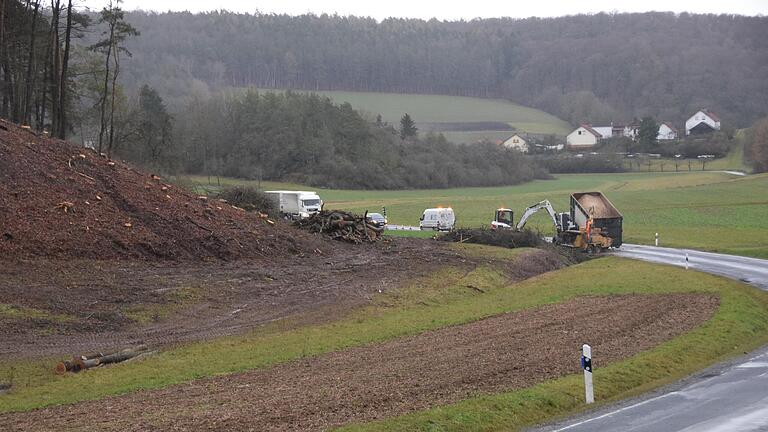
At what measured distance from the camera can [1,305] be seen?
832 inches

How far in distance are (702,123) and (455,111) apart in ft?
152

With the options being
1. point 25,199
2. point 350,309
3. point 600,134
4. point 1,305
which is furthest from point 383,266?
point 600,134

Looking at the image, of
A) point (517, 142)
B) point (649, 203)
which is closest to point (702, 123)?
point (517, 142)

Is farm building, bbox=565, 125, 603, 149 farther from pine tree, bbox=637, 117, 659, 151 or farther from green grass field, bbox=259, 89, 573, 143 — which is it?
pine tree, bbox=637, 117, 659, 151

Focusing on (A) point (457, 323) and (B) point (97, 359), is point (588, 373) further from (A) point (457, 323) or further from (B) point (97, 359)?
(B) point (97, 359)

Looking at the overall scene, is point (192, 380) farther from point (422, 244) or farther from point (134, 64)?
point (134, 64)

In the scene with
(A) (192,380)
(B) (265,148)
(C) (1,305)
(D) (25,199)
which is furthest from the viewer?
(B) (265,148)

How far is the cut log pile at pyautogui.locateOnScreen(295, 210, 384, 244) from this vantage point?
1569 inches

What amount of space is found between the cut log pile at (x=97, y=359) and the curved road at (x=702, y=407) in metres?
9.70

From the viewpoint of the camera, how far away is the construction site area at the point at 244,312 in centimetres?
1466

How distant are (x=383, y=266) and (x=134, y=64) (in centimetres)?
12287

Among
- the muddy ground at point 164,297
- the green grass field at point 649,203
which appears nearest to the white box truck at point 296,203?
the green grass field at point 649,203

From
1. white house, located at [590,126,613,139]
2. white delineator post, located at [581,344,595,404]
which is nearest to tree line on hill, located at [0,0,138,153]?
white delineator post, located at [581,344,595,404]

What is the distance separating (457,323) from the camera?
23.3m
